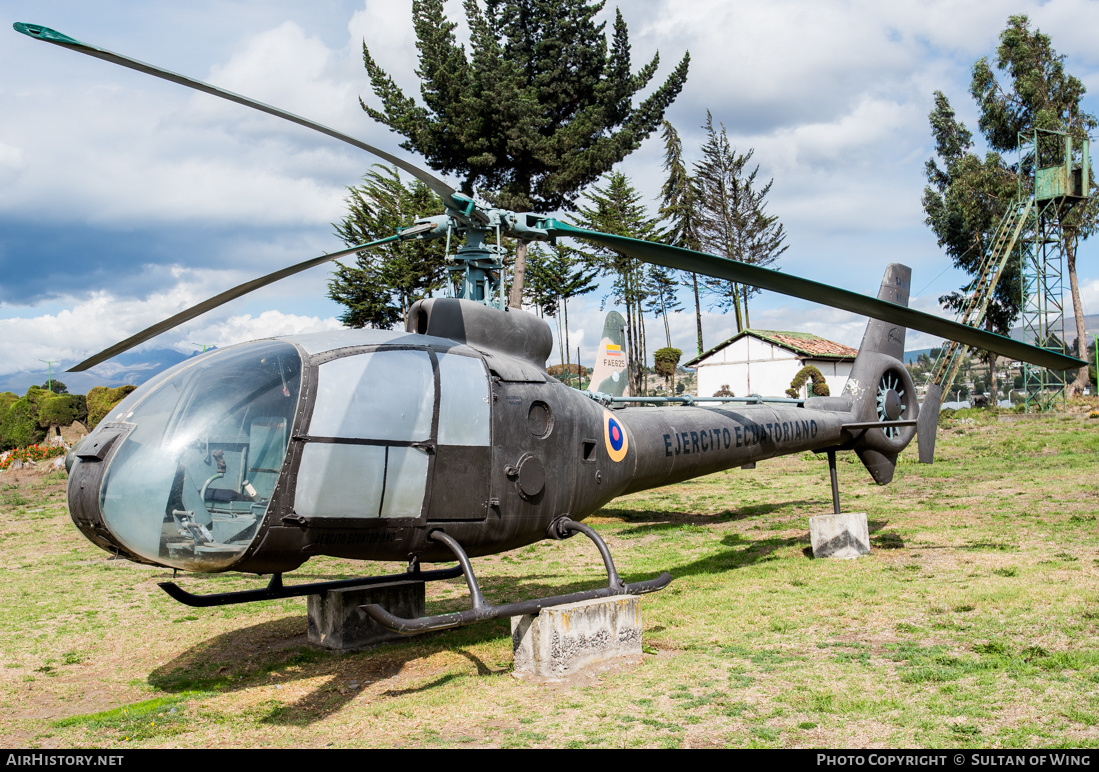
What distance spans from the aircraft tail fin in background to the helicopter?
7.01 meters

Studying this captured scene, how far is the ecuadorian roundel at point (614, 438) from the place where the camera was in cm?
726

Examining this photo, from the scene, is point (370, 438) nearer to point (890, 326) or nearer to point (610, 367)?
point (890, 326)

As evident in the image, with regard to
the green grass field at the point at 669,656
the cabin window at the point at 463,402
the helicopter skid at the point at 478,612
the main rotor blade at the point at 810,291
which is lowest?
the green grass field at the point at 669,656

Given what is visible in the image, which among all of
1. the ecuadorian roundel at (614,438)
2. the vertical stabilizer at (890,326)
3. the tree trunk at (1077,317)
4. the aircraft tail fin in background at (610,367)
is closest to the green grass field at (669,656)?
the ecuadorian roundel at (614,438)

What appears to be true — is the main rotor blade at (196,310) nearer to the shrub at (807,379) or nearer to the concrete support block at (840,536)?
the concrete support block at (840,536)

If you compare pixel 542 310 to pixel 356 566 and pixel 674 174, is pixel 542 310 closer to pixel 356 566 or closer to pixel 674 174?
pixel 674 174

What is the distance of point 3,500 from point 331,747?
59.9 feet

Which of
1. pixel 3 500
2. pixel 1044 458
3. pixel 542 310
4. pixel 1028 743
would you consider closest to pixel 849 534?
pixel 1028 743

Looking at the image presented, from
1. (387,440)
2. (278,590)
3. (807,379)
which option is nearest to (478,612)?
(387,440)

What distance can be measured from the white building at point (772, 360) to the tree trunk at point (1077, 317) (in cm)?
962

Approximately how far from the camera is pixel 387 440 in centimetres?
536

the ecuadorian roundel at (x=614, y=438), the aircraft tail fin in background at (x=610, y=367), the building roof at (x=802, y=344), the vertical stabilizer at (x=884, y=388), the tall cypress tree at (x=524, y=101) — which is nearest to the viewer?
the ecuadorian roundel at (x=614, y=438)

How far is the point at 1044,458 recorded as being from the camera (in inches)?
731

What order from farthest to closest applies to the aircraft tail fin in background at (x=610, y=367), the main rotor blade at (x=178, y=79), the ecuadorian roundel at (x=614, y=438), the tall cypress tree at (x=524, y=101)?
the tall cypress tree at (x=524, y=101) → the aircraft tail fin in background at (x=610, y=367) → the ecuadorian roundel at (x=614, y=438) → the main rotor blade at (x=178, y=79)
